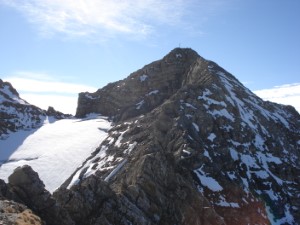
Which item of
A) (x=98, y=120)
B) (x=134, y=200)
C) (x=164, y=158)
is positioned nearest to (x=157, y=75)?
(x=98, y=120)

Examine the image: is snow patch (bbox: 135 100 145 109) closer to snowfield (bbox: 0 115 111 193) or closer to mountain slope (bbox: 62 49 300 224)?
mountain slope (bbox: 62 49 300 224)

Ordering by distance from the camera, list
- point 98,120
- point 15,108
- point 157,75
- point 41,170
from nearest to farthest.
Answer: point 41,170, point 157,75, point 98,120, point 15,108

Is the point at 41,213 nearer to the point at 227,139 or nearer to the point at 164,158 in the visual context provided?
the point at 164,158

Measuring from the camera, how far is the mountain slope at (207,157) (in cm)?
4922

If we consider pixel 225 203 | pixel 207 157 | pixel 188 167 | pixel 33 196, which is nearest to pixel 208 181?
pixel 188 167

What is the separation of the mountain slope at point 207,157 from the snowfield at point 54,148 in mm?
7204

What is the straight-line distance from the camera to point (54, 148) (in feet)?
328

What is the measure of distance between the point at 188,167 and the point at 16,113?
91.5 meters

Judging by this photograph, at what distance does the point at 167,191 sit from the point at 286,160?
3747 centimetres

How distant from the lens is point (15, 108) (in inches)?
5468

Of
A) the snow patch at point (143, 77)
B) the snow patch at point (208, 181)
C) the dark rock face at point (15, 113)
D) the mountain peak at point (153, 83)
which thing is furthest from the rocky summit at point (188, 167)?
the dark rock face at point (15, 113)

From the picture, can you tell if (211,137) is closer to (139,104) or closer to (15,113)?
(139,104)

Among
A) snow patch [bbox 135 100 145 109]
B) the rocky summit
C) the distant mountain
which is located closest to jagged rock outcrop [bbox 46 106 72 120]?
the distant mountain

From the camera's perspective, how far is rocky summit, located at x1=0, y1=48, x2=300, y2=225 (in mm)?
40875
